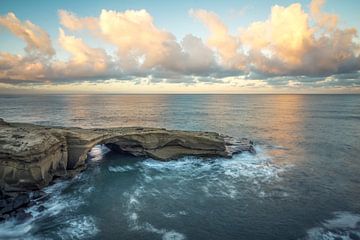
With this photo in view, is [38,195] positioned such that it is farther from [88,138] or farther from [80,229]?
[88,138]

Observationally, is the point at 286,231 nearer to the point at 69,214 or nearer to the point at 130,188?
the point at 130,188

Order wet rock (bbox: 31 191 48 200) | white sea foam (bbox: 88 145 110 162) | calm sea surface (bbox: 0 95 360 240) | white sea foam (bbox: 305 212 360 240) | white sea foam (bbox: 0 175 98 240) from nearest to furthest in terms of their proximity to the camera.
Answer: white sea foam (bbox: 305 212 360 240), white sea foam (bbox: 0 175 98 240), calm sea surface (bbox: 0 95 360 240), wet rock (bbox: 31 191 48 200), white sea foam (bbox: 88 145 110 162)

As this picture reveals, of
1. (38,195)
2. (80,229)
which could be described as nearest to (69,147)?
(38,195)

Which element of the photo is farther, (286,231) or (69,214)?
(69,214)

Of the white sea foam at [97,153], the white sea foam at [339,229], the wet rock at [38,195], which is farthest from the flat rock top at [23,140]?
the white sea foam at [339,229]

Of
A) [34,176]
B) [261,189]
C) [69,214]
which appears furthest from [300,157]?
[34,176]

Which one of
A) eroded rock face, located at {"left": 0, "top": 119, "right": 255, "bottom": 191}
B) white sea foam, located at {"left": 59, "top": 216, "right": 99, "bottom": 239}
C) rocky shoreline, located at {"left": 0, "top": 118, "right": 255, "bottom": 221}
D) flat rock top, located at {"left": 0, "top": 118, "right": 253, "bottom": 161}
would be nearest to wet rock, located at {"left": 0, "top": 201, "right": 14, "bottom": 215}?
rocky shoreline, located at {"left": 0, "top": 118, "right": 255, "bottom": 221}

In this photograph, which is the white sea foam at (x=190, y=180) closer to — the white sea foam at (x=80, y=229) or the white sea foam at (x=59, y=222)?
the white sea foam at (x=80, y=229)

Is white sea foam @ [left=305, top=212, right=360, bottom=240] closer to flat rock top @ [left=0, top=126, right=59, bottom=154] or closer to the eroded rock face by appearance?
the eroded rock face
